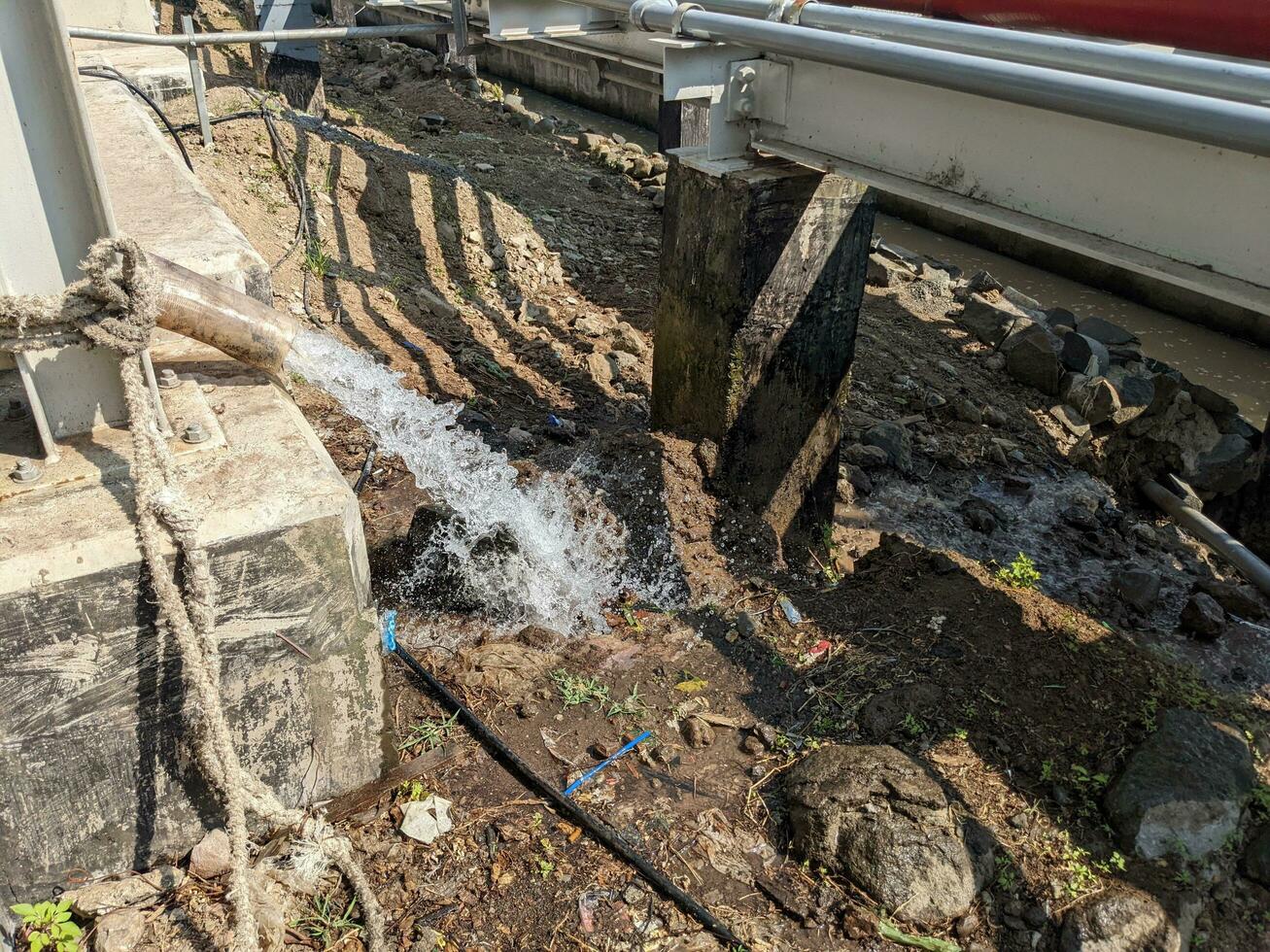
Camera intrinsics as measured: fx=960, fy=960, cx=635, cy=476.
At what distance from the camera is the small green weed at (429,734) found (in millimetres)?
3367

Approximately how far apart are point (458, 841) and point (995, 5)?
3672 mm

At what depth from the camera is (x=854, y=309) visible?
479 cm

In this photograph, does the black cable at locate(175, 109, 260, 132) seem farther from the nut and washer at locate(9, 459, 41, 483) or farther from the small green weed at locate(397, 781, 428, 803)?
the small green weed at locate(397, 781, 428, 803)

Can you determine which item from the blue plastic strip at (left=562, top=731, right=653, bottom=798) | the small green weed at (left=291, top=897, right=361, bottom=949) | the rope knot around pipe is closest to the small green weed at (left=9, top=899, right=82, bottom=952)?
the rope knot around pipe

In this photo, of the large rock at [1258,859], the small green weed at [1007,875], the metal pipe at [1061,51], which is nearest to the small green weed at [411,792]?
the small green weed at [1007,875]

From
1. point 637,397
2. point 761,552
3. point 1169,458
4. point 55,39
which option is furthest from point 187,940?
point 1169,458

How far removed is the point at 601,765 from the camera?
3418 mm

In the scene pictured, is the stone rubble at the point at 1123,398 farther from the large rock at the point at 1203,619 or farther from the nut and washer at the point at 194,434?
the nut and washer at the point at 194,434

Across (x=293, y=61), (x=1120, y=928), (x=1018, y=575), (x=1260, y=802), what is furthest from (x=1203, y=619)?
(x=293, y=61)

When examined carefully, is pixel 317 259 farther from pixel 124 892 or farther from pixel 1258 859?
pixel 1258 859

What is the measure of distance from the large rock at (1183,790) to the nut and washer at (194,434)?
3.21 meters

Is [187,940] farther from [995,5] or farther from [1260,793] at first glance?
[995,5]

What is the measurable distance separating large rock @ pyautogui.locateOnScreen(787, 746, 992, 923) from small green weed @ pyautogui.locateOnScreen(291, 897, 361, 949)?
1417 mm

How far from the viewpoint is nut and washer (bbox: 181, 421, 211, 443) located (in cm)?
279
